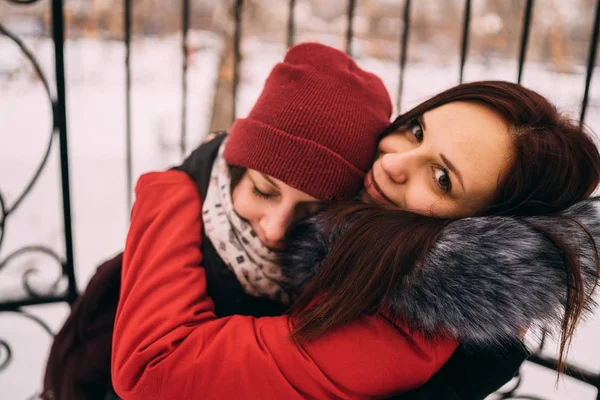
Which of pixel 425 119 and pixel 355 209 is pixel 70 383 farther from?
pixel 425 119

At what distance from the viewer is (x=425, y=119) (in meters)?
1.01

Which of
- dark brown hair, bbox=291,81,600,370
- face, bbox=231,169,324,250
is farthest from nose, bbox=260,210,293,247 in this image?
dark brown hair, bbox=291,81,600,370

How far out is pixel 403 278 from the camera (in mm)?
849

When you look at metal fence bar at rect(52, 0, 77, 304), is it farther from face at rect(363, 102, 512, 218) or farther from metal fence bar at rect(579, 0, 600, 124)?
metal fence bar at rect(579, 0, 600, 124)

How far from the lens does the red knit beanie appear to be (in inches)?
40.9

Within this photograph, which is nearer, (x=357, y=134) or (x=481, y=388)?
(x=481, y=388)

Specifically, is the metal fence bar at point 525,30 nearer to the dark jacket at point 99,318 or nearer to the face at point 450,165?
the face at point 450,165

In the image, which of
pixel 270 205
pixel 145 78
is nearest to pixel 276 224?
pixel 270 205

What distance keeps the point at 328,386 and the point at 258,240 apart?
378 mm

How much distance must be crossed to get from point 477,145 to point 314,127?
13.2 inches

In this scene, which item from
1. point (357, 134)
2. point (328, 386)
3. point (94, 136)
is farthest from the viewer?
point (94, 136)

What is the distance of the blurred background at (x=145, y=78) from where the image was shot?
1.74 m

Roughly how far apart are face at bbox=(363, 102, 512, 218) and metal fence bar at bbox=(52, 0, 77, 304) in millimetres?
934

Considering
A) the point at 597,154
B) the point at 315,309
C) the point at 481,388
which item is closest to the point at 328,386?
the point at 315,309
